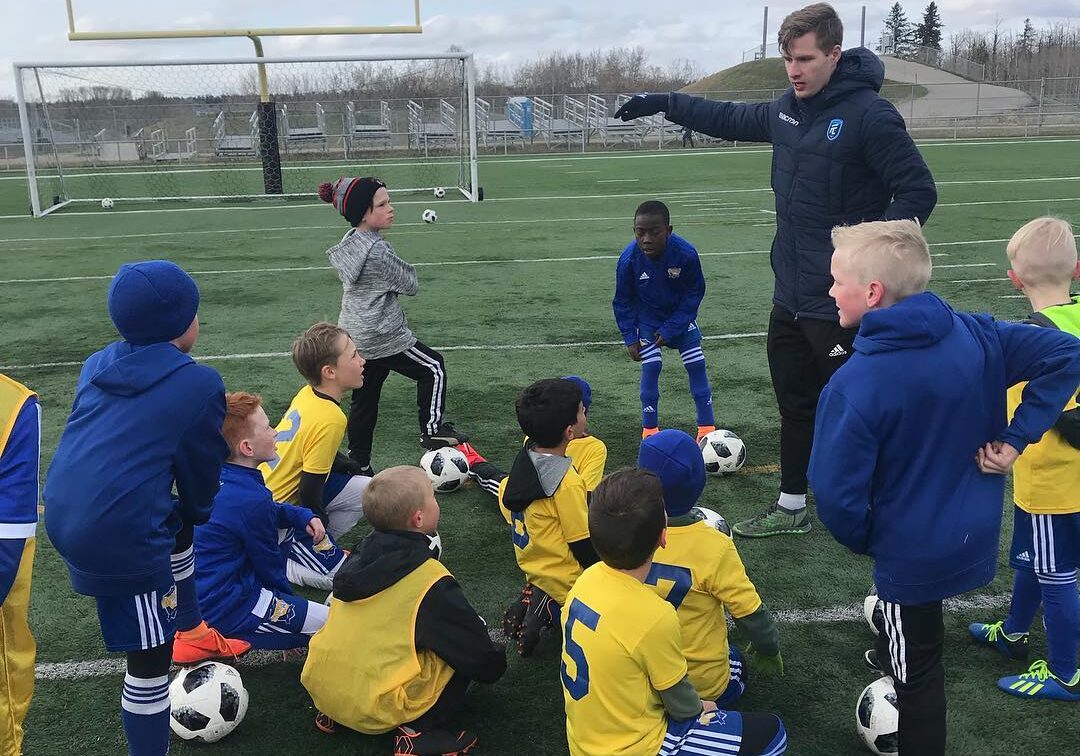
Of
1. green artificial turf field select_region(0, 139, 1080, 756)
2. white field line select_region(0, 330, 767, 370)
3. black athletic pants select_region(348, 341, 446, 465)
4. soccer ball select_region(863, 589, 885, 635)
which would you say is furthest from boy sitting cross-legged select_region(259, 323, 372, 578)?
white field line select_region(0, 330, 767, 370)

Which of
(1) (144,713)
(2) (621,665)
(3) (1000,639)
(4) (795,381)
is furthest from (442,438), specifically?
(2) (621,665)

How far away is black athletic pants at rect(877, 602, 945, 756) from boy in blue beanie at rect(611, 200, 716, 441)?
360cm

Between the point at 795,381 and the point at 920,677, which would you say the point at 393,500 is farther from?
the point at 795,381

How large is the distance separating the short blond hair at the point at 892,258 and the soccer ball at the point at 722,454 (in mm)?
Answer: 3127

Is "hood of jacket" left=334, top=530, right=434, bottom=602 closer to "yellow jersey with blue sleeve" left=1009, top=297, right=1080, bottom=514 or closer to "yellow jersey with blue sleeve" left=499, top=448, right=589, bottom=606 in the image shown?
"yellow jersey with blue sleeve" left=499, top=448, right=589, bottom=606

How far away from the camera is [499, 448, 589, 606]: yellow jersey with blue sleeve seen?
12.9 feet

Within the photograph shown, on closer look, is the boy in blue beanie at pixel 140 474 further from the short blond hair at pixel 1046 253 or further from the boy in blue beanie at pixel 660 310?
the boy in blue beanie at pixel 660 310

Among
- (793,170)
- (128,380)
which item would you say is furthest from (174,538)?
(793,170)

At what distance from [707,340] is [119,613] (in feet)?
22.8

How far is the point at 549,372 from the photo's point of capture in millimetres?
8195

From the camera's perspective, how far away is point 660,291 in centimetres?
652

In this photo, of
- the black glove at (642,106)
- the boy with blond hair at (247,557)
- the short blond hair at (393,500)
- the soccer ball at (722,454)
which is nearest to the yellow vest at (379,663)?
the short blond hair at (393,500)

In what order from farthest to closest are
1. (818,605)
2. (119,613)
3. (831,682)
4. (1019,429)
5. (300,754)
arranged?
(818,605), (831,682), (300,754), (119,613), (1019,429)

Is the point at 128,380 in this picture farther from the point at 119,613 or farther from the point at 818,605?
the point at 818,605
